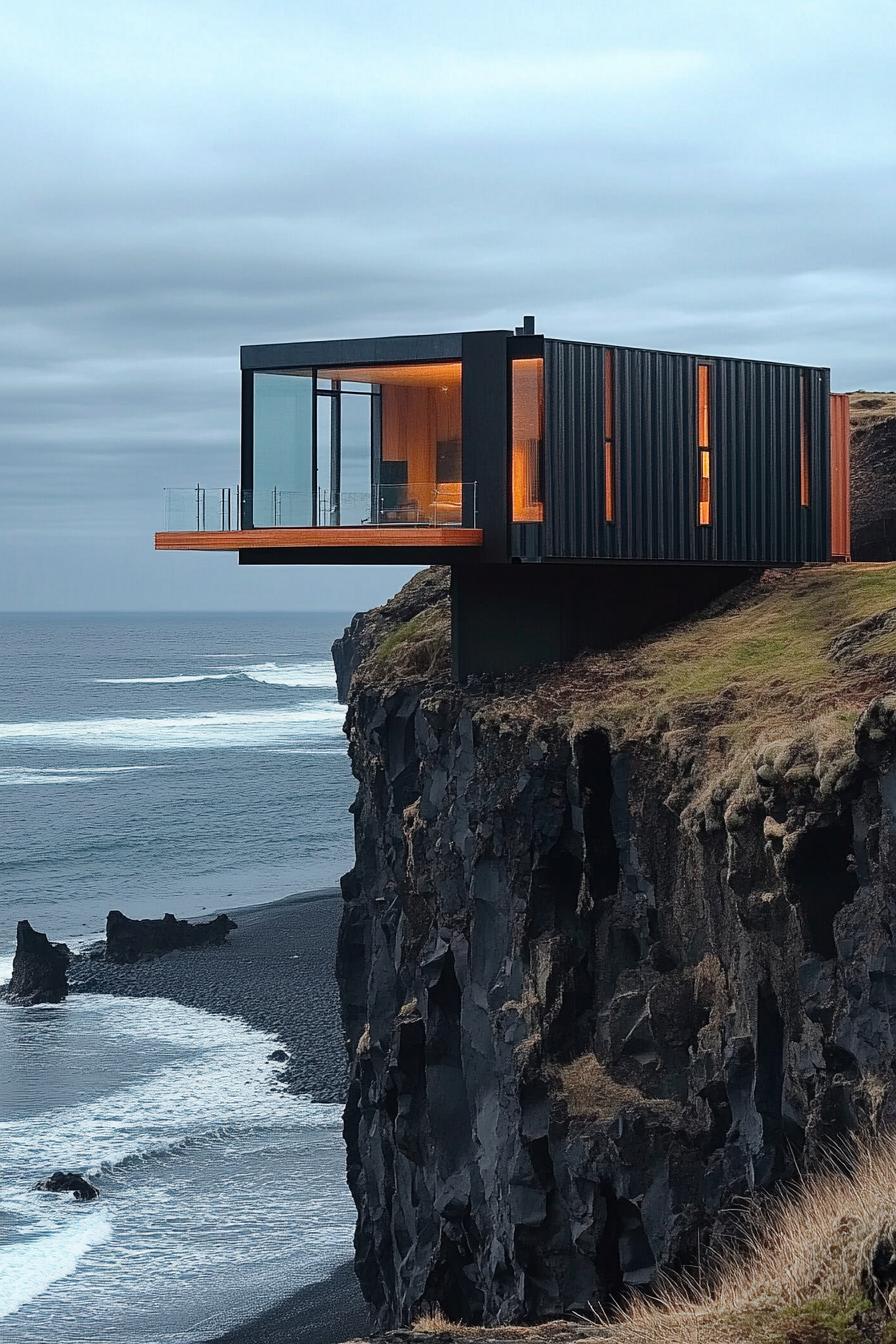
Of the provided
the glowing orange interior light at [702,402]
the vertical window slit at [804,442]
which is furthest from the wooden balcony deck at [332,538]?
the vertical window slit at [804,442]

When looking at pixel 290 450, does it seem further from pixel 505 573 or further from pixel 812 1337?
pixel 812 1337

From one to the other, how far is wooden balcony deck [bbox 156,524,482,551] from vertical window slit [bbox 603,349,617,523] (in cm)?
252

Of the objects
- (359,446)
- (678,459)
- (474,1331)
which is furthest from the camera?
(678,459)

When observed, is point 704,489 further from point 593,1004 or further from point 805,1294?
point 805,1294

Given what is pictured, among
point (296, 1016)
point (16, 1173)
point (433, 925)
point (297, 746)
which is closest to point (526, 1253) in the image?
point (433, 925)

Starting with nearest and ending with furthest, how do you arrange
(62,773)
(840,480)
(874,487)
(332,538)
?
(332,538), (840,480), (874,487), (62,773)

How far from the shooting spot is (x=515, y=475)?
27453 millimetres

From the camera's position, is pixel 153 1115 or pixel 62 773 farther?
pixel 62 773

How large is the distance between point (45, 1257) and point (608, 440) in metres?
23.2

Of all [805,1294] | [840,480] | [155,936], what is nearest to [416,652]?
[840,480]

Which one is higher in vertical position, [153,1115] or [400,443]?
[400,443]

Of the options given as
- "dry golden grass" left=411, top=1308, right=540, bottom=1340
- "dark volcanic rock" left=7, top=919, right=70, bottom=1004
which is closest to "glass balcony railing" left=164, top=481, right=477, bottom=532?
"dry golden grass" left=411, top=1308, right=540, bottom=1340

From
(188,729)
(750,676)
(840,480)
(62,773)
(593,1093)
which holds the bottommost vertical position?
(62,773)

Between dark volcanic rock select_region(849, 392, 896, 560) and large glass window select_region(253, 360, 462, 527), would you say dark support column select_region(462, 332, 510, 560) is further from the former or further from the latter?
dark volcanic rock select_region(849, 392, 896, 560)
